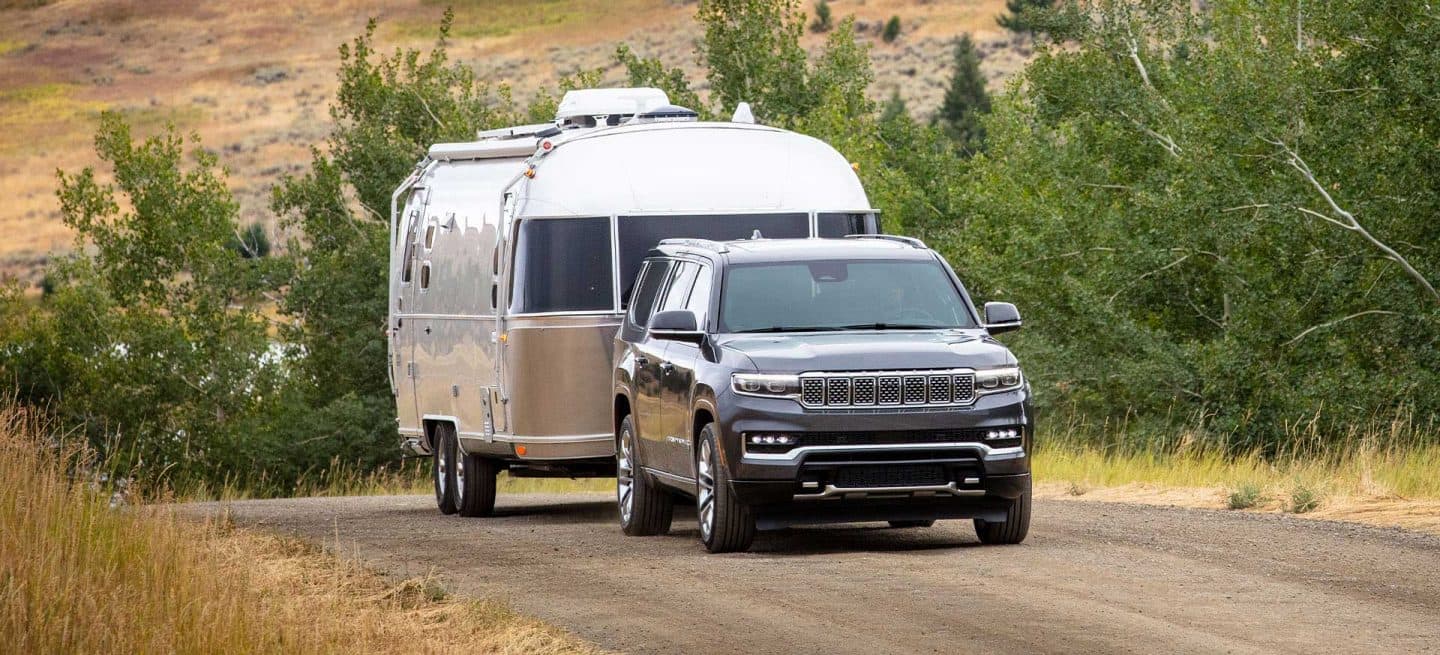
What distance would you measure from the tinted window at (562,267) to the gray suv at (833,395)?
1680 mm

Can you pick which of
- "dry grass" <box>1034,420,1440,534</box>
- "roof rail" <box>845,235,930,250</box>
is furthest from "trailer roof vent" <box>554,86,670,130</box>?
"dry grass" <box>1034,420,1440,534</box>

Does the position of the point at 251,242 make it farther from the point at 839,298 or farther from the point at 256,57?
the point at 256,57

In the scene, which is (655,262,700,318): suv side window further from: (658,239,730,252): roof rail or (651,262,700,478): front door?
(658,239,730,252): roof rail

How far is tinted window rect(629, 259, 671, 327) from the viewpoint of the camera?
14766 mm

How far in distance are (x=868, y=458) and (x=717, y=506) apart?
102cm

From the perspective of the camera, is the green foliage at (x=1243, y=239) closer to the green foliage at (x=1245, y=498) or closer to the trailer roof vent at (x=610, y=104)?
the green foliage at (x=1245, y=498)

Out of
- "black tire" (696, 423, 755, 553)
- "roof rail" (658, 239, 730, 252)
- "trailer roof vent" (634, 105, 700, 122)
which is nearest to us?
"black tire" (696, 423, 755, 553)

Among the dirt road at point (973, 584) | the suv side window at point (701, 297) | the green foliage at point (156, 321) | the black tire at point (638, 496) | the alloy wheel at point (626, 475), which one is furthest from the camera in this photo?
the green foliage at point (156, 321)

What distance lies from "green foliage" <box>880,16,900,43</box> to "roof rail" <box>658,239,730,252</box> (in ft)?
358

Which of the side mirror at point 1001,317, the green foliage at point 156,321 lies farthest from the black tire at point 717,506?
the green foliage at point 156,321

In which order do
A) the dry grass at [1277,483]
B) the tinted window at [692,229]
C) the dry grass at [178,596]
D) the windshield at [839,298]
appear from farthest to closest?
1. the tinted window at [692,229]
2. the dry grass at [1277,483]
3. the windshield at [839,298]
4. the dry grass at [178,596]

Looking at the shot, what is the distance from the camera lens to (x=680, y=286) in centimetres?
1429

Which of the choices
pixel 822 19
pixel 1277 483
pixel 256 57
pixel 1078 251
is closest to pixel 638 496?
pixel 1277 483

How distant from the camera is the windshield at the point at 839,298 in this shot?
1337 cm
